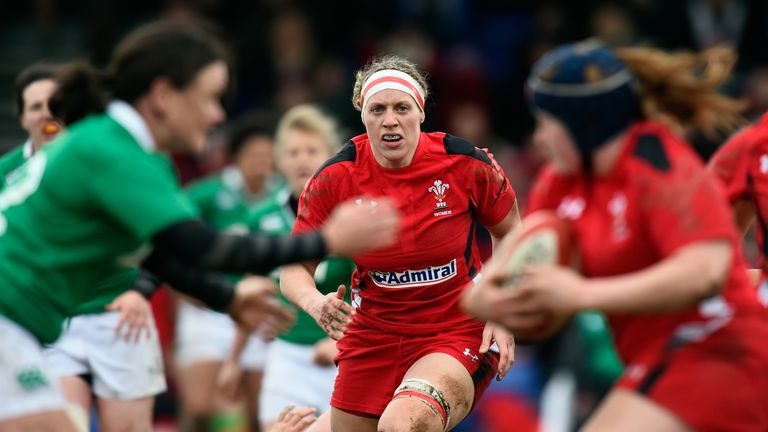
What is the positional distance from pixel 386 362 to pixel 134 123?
2.00 metres

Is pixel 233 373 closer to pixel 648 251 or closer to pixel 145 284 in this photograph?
pixel 145 284

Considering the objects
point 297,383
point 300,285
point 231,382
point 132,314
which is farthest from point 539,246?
point 231,382

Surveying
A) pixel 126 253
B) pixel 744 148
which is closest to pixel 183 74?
A: pixel 126 253

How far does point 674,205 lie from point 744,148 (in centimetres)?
160

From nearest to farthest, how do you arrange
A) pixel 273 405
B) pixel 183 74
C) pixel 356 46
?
pixel 183 74, pixel 273 405, pixel 356 46

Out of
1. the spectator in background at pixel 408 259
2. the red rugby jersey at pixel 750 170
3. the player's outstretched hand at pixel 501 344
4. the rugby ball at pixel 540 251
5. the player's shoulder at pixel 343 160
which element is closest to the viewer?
the rugby ball at pixel 540 251

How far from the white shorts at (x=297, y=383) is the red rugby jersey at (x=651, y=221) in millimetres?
3603

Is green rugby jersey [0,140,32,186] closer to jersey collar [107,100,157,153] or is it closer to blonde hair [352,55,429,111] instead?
blonde hair [352,55,429,111]

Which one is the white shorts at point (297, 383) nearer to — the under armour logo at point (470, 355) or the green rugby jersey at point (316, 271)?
the green rugby jersey at point (316, 271)

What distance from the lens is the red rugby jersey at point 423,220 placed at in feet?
18.0

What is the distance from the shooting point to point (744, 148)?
5.05m

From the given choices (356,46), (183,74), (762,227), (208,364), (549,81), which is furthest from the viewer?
(356,46)

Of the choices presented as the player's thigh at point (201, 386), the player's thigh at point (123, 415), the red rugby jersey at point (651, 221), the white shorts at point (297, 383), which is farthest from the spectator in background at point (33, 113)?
the player's thigh at point (201, 386)

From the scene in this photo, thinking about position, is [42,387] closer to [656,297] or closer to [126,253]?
[126,253]
